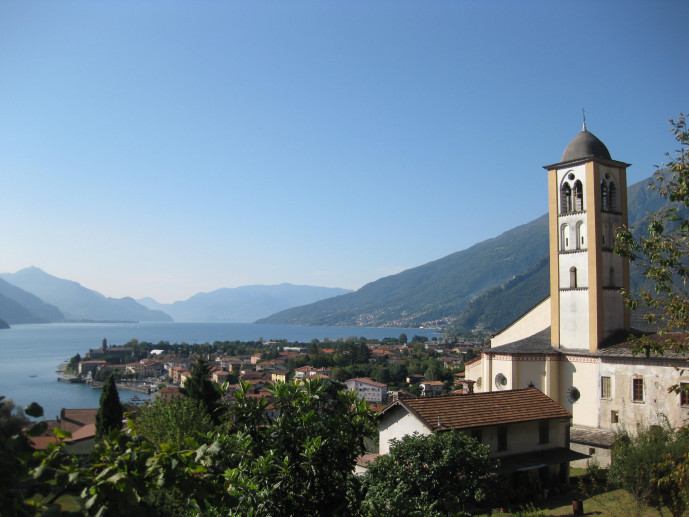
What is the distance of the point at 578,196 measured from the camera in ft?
83.3

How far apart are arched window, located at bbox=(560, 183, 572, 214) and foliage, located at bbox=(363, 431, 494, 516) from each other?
1540 centimetres

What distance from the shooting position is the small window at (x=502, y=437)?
59.5ft

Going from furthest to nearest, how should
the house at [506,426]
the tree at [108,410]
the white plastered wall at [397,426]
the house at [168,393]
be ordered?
the house at [168,393], the tree at [108,410], the house at [506,426], the white plastered wall at [397,426]

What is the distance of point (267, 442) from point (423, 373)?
10377 centimetres

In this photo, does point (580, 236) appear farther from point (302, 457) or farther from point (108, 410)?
point (108, 410)

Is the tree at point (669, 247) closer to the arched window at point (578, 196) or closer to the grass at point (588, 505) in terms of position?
the grass at point (588, 505)

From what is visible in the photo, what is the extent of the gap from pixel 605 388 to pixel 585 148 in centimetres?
1094

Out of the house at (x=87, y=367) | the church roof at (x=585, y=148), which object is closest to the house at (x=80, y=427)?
the church roof at (x=585, y=148)

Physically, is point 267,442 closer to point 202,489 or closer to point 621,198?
point 202,489

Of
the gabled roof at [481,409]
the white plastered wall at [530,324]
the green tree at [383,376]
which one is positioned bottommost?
the green tree at [383,376]

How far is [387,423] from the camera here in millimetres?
18109

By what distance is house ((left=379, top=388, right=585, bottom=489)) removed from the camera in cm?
1733

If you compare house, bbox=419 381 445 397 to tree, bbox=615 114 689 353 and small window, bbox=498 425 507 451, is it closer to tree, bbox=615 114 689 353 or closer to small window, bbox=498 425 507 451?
small window, bbox=498 425 507 451

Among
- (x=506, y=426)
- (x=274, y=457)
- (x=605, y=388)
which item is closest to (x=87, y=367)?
(x=605, y=388)
